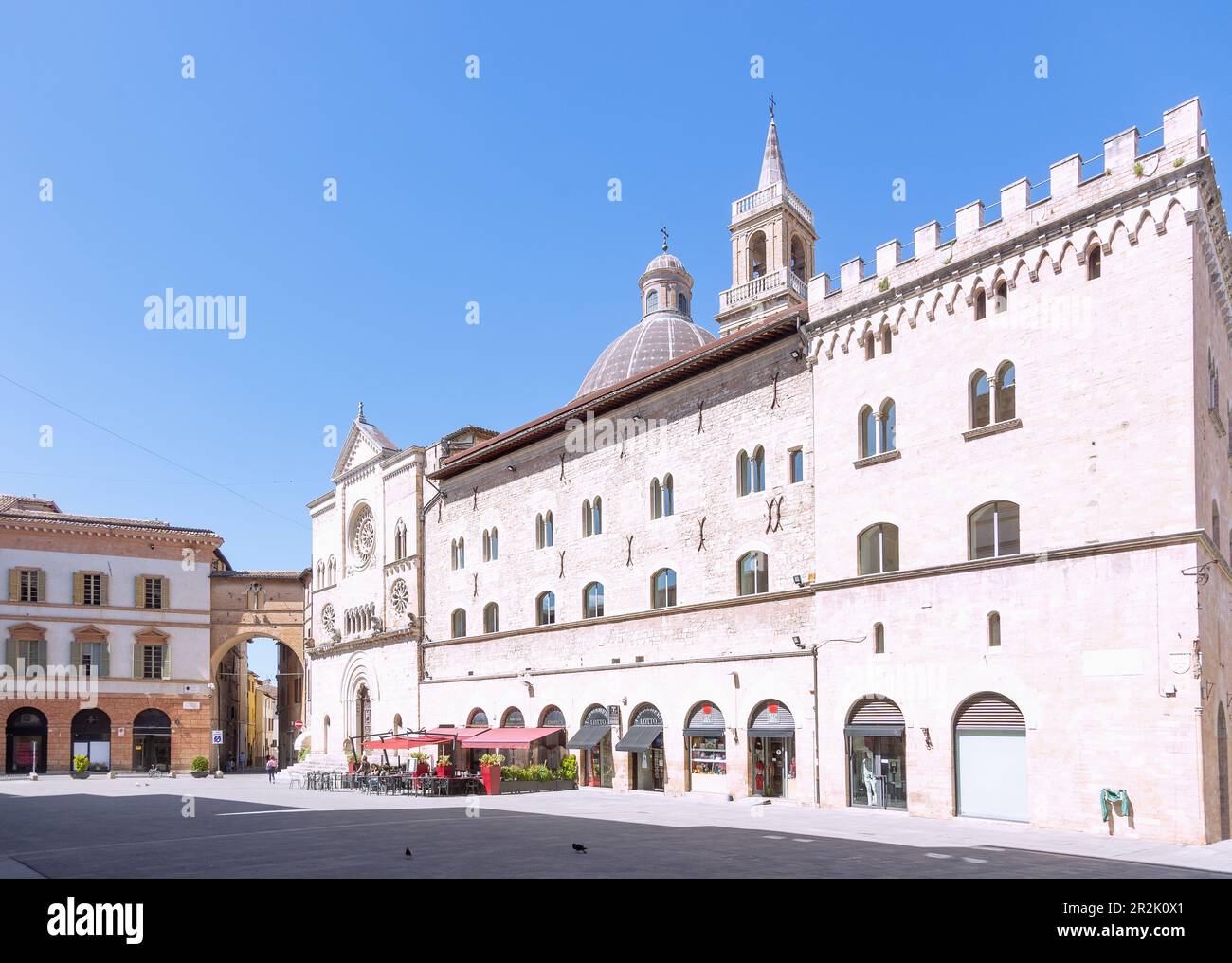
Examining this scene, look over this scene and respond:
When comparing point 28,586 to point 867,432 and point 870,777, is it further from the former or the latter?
point 870,777

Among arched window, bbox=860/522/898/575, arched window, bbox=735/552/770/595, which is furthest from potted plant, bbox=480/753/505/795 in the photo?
arched window, bbox=860/522/898/575

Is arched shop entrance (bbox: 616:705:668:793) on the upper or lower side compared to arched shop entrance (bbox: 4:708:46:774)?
upper

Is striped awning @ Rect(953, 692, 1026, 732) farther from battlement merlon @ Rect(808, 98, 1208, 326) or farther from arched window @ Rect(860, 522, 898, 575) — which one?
battlement merlon @ Rect(808, 98, 1208, 326)

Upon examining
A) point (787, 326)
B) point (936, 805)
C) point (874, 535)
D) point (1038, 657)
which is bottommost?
point (936, 805)

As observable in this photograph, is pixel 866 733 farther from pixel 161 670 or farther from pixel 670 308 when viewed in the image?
pixel 161 670

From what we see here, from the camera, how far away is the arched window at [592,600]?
117ft

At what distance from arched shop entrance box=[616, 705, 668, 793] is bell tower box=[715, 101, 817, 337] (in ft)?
83.0

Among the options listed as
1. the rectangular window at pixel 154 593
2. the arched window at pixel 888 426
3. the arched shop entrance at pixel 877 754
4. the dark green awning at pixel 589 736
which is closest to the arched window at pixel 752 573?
the arched shop entrance at pixel 877 754

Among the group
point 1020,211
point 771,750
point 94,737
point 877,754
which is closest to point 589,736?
point 771,750

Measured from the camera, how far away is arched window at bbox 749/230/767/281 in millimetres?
55500

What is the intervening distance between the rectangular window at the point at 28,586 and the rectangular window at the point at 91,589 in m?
2.00

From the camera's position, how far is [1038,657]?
22156mm
